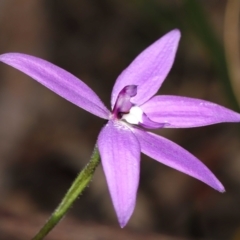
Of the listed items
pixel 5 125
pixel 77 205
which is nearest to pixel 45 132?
pixel 5 125

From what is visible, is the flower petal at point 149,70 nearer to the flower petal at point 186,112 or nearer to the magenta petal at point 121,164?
the flower petal at point 186,112

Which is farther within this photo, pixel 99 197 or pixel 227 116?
pixel 99 197

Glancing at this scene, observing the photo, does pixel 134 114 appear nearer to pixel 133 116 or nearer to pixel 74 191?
pixel 133 116

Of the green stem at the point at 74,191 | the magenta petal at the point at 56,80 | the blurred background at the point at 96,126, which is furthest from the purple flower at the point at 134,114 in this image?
the blurred background at the point at 96,126

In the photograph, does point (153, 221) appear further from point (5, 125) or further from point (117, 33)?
point (117, 33)

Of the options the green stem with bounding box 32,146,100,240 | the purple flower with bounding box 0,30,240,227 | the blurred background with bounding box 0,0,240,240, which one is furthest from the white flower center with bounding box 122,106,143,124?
the blurred background with bounding box 0,0,240,240

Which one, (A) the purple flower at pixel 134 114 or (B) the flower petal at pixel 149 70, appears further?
(B) the flower petal at pixel 149 70
